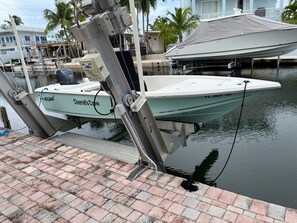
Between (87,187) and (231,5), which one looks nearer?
(87,187)

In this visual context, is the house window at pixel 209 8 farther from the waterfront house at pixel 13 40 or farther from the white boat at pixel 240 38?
the waterfront house at pixel 13 40

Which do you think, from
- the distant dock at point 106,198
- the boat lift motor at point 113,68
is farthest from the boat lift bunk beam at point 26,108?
the boat lift motor at point 113,68

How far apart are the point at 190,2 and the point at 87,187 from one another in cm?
1979

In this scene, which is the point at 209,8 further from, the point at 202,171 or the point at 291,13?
the point at 202,171

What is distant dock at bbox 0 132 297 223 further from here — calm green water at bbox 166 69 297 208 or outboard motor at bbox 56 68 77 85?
outboard motor at bbox 56 68 77 85

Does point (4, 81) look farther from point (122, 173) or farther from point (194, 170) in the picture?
point (194, 170)


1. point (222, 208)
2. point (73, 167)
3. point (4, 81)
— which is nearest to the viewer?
point (222, 208)

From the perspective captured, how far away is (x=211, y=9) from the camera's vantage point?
1917 cm

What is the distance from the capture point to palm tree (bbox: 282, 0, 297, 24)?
48.9ft

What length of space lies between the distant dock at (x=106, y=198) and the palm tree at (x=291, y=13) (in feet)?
53.5

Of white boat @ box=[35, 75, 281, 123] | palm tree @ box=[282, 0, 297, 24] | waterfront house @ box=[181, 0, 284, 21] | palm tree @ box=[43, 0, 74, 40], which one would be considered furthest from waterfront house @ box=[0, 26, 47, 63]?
white boat @ box=[35, 75, 281, 123]

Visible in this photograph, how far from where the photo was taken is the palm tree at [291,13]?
14.9 metres

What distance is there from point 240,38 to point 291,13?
25.1 feet

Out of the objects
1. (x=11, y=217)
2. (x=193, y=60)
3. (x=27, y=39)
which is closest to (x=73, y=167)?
(x=11, y=217)
